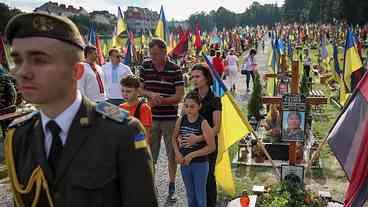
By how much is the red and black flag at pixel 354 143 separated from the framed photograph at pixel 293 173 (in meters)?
0.85

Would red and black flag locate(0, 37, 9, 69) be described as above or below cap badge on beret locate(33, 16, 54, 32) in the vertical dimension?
below

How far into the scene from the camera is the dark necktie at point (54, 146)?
173cm

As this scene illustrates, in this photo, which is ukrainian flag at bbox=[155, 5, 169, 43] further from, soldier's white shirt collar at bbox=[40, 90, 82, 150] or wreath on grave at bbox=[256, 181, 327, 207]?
soldier's white shirt collar at bbox=[40, 90, 82, 150]

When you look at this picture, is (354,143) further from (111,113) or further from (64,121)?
(64,121)

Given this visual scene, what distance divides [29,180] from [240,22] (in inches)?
4967

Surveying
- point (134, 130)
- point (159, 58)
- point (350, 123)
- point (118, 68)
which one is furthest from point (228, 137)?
point (134, 130)

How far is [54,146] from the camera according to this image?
68.4 inches

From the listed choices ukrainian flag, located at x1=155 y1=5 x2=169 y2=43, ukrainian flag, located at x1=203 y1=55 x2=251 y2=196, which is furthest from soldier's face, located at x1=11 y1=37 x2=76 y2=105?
ukrainian flag, located at x1=155 y1=5 x2=169 y2=43

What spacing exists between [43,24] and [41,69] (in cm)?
19

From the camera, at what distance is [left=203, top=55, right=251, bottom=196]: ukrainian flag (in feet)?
17.0

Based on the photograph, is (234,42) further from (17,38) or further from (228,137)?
(17,38)

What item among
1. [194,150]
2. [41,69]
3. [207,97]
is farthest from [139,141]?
[207,97]

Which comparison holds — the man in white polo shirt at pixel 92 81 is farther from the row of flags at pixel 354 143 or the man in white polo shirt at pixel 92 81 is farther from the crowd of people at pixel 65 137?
the crowd of people at pixel 65 137

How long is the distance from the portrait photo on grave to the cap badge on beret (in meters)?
3.92
